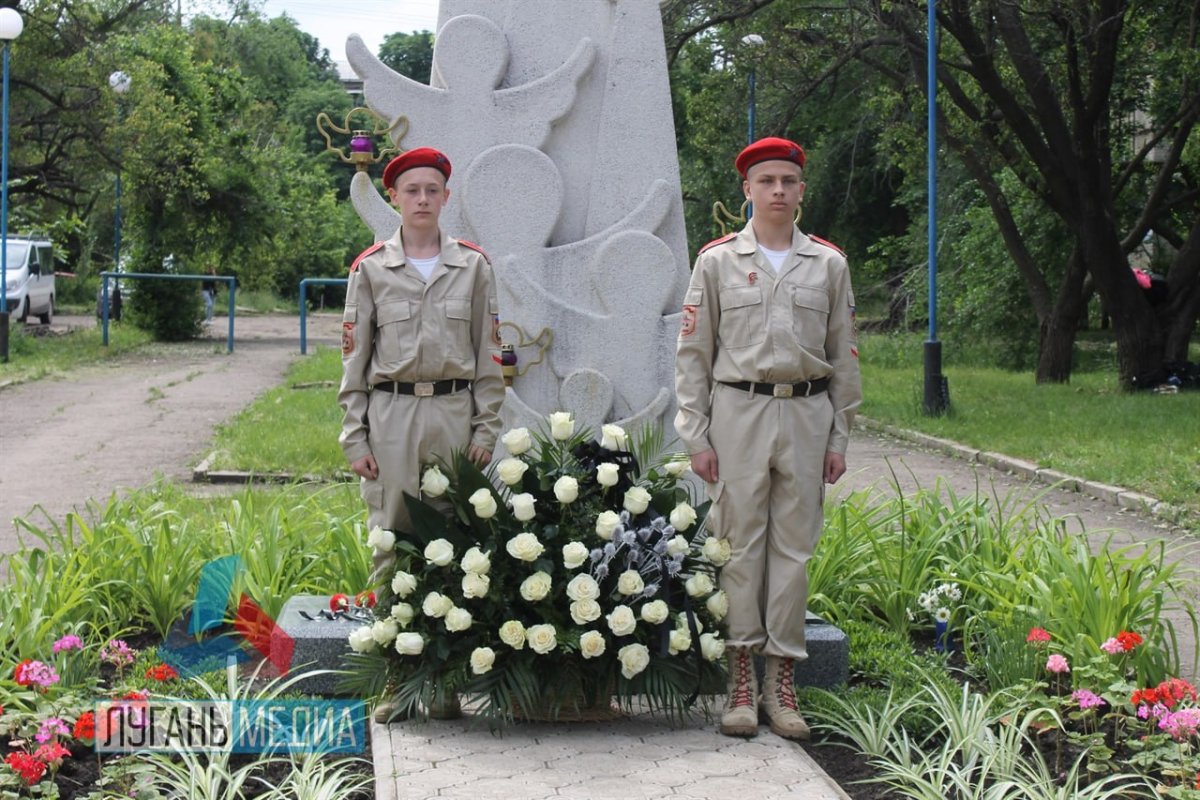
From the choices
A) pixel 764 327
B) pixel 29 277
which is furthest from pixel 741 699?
pixel 29 277

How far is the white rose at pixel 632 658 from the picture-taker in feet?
15.3

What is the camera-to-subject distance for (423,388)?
16.5 ft

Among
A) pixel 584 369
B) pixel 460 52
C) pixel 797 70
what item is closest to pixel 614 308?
pixel 584 369

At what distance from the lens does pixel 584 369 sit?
263 inches

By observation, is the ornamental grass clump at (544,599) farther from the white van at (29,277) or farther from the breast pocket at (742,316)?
the white van at (29,277)

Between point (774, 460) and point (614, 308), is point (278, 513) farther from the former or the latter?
point (774, 460)

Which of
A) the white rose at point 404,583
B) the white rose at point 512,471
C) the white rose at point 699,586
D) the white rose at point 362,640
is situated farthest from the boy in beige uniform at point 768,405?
the white rose at point 362,640

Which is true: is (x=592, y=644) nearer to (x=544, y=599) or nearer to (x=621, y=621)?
(x=621, y=621)

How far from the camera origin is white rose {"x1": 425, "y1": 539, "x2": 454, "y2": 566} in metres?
4.71

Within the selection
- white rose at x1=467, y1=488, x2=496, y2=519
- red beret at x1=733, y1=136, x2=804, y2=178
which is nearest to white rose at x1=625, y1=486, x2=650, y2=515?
white rose at x1=467, y1=488, x2=496, y2=519

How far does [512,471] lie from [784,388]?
3.05 ft

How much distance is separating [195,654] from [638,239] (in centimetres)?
260

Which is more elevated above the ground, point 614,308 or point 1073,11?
point 1073,11

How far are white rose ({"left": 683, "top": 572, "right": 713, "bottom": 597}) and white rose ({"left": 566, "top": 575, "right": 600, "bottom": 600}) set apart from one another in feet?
1.11
